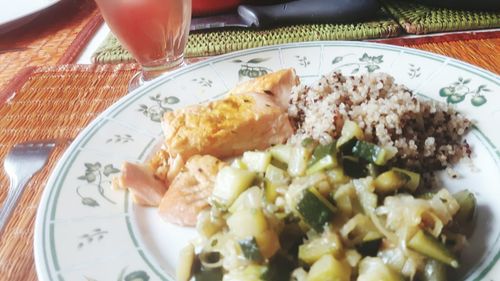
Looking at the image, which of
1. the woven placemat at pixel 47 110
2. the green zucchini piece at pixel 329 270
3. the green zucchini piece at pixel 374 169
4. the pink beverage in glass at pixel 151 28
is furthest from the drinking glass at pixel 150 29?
the green zucchini piece at pixel 329 270

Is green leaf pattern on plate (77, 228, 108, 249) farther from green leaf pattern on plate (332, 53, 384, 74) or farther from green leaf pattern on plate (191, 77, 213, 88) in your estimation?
green leaf pattern on plate (332, 53, 384, 74)

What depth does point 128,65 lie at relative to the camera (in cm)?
170

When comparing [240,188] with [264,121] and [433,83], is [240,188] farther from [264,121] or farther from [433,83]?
[433,83]

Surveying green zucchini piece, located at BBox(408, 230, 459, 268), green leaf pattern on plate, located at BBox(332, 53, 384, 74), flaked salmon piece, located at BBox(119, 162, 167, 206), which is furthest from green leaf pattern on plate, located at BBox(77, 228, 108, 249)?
green leaf pattern on plate, located at BBox(332, 53, 384, 74)

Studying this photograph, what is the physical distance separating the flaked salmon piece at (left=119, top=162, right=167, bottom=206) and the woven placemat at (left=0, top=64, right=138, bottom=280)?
24 centimetres

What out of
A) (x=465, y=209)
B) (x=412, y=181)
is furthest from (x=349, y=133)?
(x=465, y=209)

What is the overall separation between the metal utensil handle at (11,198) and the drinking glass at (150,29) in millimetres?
490

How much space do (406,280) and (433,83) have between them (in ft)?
2.23

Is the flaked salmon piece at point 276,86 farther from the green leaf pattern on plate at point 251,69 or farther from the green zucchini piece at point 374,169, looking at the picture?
the green zucchini piece at point 374,169

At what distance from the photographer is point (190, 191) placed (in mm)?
1045

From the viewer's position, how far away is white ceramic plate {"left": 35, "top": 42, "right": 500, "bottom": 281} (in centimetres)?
89

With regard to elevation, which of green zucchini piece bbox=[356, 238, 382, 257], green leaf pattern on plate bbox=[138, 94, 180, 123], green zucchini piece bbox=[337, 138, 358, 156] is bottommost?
green leaf pattern on plate bbox=[138, 94, 180, 123]

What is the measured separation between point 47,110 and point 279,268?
3.29ft

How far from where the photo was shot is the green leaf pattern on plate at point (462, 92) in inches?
47.6
